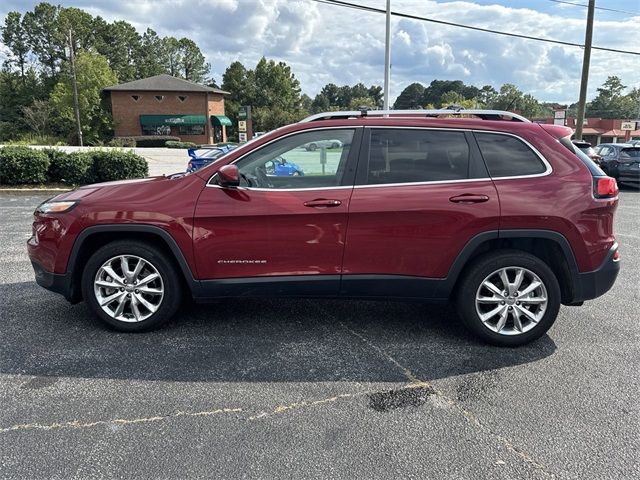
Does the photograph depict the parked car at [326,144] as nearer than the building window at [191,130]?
Yes

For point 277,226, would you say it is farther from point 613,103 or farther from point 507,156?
point 613,103

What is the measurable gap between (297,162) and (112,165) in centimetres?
1151

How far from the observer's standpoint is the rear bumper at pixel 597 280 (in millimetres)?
3682

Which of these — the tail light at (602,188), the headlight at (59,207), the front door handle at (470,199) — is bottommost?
the headlight at (59,207)

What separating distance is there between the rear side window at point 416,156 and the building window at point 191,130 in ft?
159

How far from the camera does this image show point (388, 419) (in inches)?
111

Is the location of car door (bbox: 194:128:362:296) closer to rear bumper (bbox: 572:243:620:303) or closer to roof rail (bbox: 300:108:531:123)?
roof rail (bbox: 300:108:531:123)

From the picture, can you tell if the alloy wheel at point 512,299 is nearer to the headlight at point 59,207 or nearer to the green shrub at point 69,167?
the headlight at point 59,207

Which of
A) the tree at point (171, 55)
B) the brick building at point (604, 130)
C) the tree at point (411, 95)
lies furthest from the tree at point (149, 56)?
the brick building at point (604, 130)

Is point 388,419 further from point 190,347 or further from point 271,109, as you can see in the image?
point 271,109

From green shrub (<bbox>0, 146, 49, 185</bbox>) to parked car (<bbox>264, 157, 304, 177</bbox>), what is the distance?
40.1 ft

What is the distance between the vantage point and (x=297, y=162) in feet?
12.9

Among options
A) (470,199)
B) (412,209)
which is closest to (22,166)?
(412,209)

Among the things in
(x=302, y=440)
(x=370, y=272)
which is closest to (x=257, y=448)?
(x=302, y=440)
